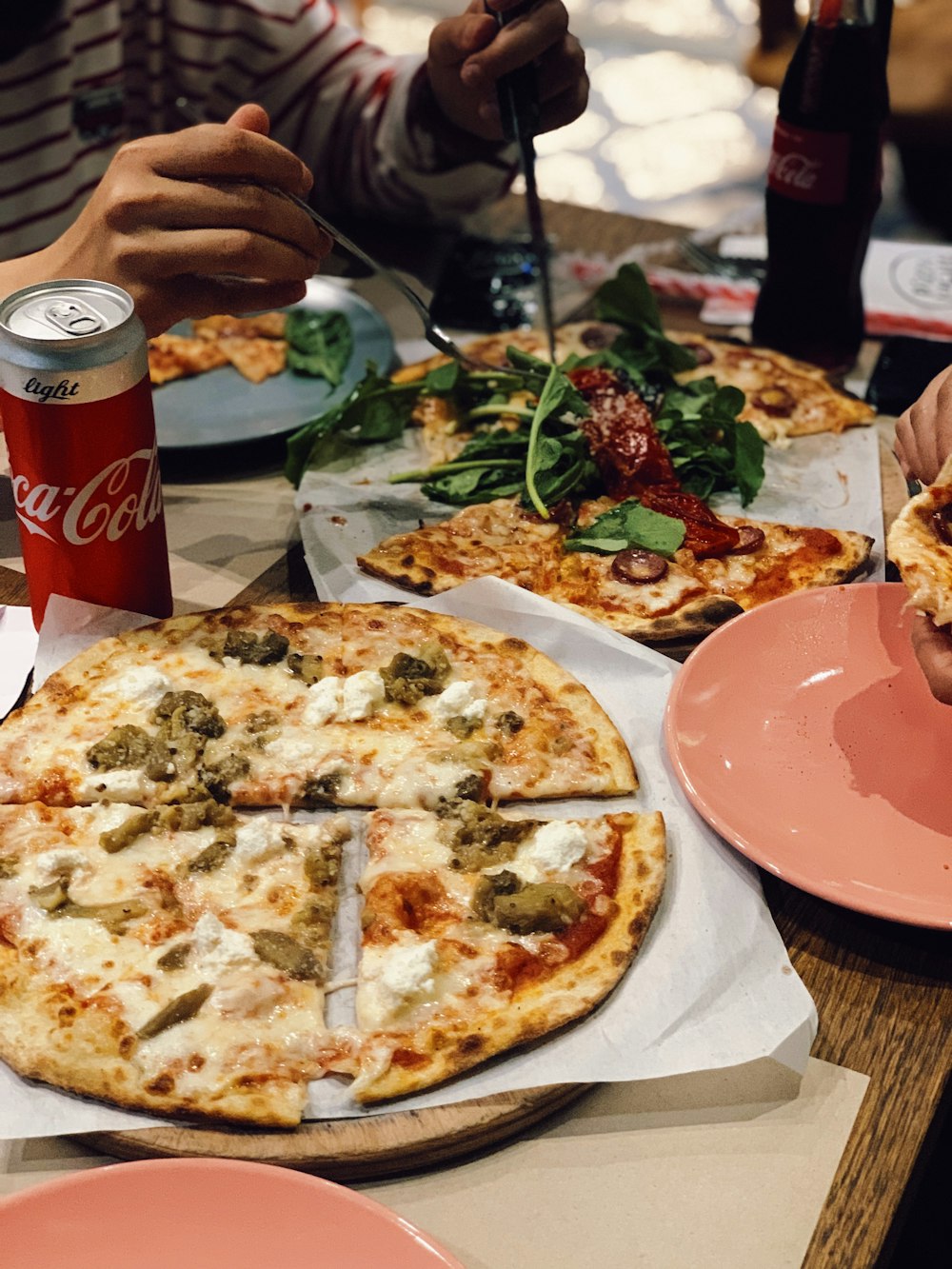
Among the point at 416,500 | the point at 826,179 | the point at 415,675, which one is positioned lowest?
the point at 416,500

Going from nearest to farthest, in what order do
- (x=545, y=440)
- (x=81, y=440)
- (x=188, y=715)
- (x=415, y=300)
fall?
(x=81, y=440), (x=188, y=715), (x=415, y=300), (x=545, y=440)

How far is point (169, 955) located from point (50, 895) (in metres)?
0.24

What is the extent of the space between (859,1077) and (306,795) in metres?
1.08

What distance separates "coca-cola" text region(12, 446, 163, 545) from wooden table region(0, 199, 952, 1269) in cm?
140

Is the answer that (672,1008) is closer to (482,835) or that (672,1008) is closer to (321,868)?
(482,835)

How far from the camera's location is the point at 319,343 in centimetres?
389

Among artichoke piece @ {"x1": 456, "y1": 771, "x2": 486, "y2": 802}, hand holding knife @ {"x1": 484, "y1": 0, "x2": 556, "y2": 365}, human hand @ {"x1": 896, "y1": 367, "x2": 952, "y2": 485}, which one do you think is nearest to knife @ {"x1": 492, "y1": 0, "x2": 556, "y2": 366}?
hand holding knife @ {"x1": 484, "y1": 0, "x2": 556, "y2": 365}

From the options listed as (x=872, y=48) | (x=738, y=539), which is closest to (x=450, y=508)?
(x=738, y=539)

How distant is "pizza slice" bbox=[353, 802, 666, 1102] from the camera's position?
1940mm

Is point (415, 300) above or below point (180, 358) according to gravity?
above

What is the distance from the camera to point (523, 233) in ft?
16.1

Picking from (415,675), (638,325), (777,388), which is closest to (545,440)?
(638,325)

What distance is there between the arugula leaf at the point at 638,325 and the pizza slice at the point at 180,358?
1.17 metres

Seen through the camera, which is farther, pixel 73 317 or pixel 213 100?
pixel 213 100
